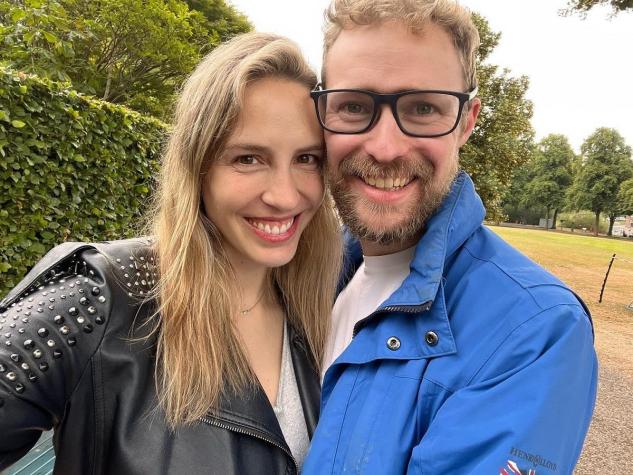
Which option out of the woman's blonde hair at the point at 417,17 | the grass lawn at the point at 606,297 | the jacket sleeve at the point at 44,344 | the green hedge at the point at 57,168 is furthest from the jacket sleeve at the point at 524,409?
the grass lawn at the point at 606,297

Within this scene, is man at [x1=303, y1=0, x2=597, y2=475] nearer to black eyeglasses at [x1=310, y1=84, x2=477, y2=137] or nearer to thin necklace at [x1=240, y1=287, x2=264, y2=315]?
black eyeglasses at [x1=310, y1=84, x2=477, y2=137]

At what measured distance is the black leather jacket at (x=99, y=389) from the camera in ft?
3.97

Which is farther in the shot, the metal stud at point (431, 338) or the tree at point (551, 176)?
the tree at point (551, 176)

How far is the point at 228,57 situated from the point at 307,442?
1454 millimetres

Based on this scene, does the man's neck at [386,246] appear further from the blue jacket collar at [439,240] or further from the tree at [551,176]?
the tree at [551,176]

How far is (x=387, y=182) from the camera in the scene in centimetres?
180

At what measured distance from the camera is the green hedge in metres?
3.68

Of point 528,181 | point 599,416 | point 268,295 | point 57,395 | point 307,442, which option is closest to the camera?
point 57,395

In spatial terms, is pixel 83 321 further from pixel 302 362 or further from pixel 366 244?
pixel 366 244

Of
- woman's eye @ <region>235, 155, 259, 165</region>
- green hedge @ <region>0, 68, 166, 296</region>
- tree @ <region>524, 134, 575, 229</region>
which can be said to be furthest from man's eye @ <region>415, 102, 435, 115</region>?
tree @ <region>524, 134, 575, 229</region>

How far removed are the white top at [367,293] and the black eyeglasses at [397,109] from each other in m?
0.49

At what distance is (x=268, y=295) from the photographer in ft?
7.07

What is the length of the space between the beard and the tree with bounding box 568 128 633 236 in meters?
66.6

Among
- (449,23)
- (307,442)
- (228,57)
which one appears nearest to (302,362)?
(307,442)
